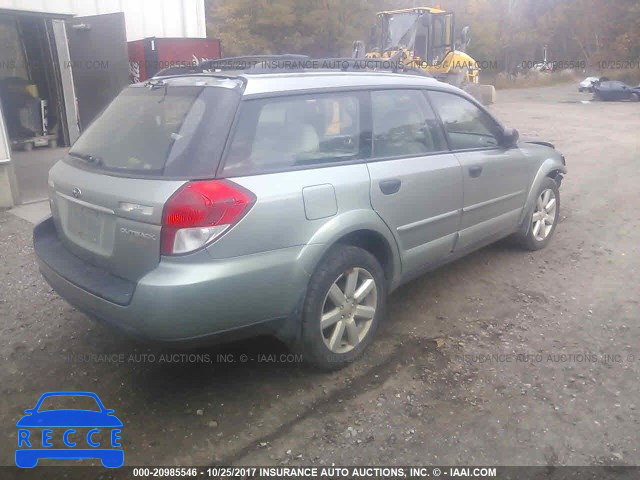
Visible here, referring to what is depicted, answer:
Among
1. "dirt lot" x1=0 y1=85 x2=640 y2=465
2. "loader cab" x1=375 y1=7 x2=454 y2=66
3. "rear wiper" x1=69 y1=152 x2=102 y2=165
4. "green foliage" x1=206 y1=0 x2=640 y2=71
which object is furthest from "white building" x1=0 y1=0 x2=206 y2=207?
"green foliage" x1=206 y1=0 x2=640 y2=71

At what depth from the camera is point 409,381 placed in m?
3.22

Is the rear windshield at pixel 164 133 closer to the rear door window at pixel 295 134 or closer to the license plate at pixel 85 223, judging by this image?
the rear door window at pixel 295 134

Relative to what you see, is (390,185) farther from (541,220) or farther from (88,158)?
(541,220)

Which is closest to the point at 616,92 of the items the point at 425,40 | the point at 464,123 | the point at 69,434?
the point at 425,40

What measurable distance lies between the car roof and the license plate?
2.92ft

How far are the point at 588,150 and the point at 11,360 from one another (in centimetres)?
1117

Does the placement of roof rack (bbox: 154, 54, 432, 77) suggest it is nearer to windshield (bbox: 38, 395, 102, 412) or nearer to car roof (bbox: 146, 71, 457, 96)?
car roof (bbox: 146, 71, 457, 96)

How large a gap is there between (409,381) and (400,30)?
661 inches

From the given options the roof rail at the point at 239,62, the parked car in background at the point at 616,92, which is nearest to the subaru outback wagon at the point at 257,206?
the roof rail at the point at 239,62

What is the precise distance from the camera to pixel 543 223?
17.3 feet

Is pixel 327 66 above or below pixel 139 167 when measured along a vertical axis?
above

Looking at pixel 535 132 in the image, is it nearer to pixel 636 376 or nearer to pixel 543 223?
pixel 543 223

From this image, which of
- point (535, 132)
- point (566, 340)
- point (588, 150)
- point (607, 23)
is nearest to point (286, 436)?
point (566, 340)

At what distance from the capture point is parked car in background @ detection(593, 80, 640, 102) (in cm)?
2688
